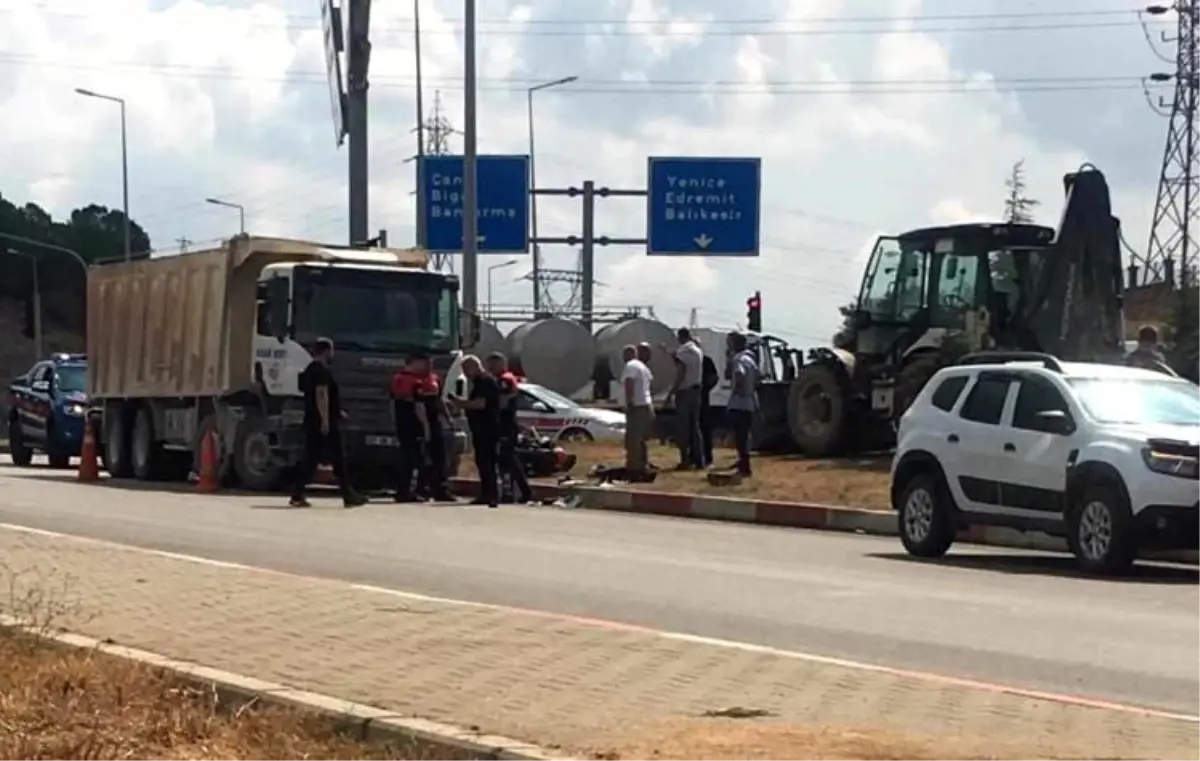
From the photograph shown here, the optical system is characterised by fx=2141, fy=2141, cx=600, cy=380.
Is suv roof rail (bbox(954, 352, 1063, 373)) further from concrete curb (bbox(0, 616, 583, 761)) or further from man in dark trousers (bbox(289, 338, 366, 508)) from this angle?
concrete curb (bbox(0, 616, 583, 761))

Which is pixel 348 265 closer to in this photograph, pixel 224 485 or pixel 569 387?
pixel 224 485

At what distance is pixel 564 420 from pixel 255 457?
31.1 ft

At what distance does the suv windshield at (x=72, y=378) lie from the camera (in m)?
39.4

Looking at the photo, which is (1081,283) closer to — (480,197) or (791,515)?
(791,515)

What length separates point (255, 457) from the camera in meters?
28.0

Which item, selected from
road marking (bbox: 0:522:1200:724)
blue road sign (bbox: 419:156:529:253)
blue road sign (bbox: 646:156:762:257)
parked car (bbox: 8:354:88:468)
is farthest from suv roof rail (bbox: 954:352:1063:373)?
blue road sign (bbox: 419:156:529:253)

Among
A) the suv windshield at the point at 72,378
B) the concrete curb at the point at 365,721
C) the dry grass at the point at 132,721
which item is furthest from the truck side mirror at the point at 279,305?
the concrete curb at the point at 365,721

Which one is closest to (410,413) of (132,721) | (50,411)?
(50,411)

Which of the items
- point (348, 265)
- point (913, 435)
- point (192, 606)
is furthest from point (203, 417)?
point (192, 606)

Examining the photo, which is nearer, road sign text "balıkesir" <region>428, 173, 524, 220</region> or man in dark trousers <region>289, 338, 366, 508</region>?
man in dark trousers <region>289, 338, 366, 508</region>

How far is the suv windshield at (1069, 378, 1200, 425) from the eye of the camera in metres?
17.5

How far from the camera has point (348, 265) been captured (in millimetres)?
27391

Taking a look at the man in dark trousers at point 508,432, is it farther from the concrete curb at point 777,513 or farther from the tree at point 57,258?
the tree at point 57,258

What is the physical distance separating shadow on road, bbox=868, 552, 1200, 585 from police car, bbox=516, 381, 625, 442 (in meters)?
16.8
